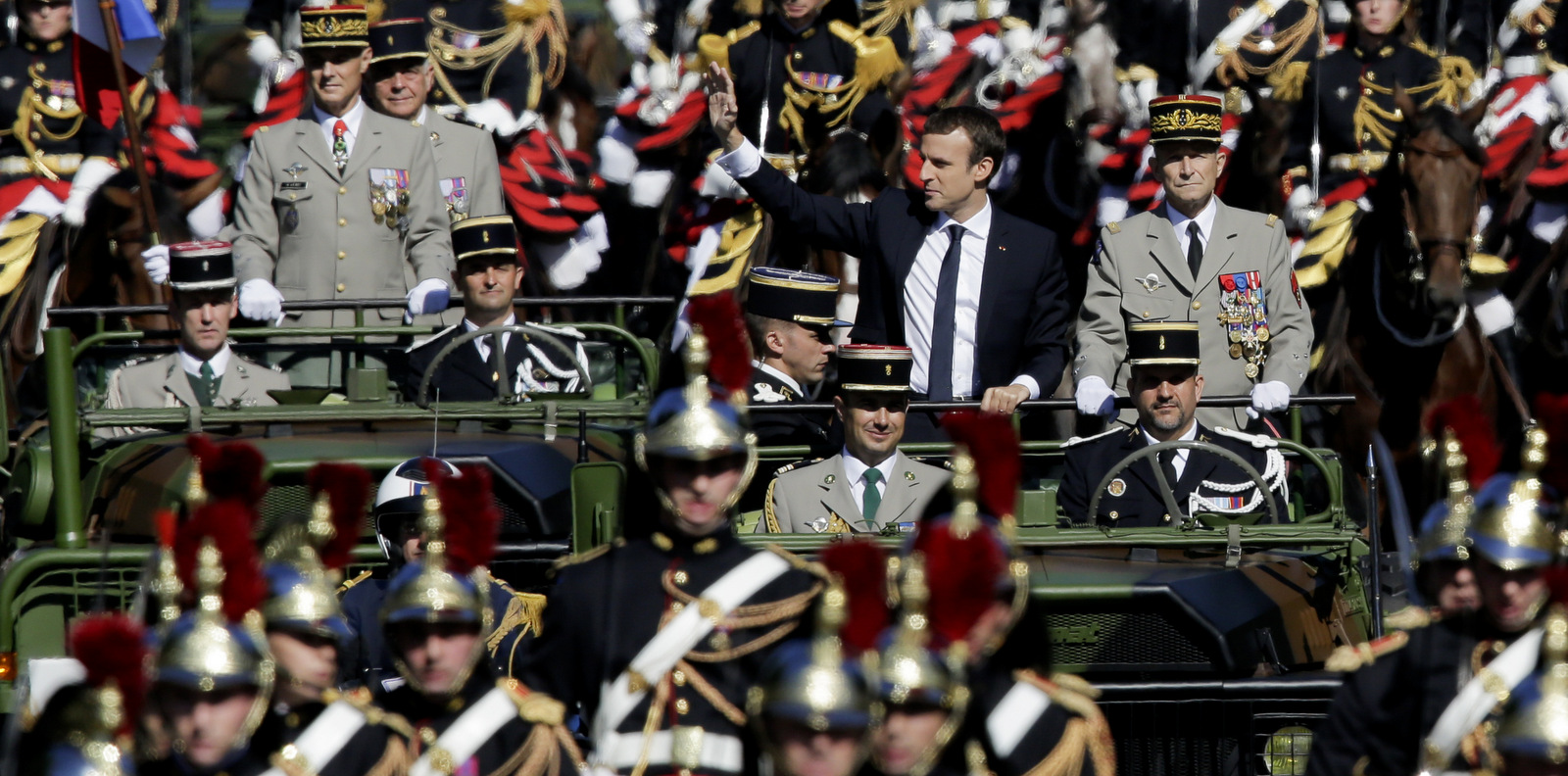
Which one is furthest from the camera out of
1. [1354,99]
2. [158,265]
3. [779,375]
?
[1354,99]

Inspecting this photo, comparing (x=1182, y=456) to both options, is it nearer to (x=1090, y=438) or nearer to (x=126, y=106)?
(x=1090, y=438)

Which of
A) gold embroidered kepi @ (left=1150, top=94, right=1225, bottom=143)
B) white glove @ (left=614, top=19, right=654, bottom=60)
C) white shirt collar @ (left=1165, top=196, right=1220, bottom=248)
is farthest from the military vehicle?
white glove @ (left=614, top=19, right=654, bottom=60)

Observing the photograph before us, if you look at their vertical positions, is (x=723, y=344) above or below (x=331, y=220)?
below

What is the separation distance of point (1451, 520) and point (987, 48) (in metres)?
10.0

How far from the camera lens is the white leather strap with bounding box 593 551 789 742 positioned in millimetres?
6570

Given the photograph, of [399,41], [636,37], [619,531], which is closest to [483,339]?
[619,531]

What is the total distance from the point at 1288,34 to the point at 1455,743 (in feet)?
32.1

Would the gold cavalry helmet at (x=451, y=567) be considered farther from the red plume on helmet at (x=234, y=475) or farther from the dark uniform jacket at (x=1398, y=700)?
the dark uniform jacket at (x=1398, y=700)

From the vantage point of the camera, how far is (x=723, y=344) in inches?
264

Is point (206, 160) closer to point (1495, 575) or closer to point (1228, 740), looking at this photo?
point (1228, 740)

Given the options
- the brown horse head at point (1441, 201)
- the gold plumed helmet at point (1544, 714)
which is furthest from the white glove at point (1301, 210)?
the gold plumed helmet at point (1544, 714)

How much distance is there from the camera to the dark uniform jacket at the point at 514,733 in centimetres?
647

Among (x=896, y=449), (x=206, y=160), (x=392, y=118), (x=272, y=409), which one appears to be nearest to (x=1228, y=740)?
(x=896, y=449)

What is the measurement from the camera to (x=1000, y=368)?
9.94 meters
